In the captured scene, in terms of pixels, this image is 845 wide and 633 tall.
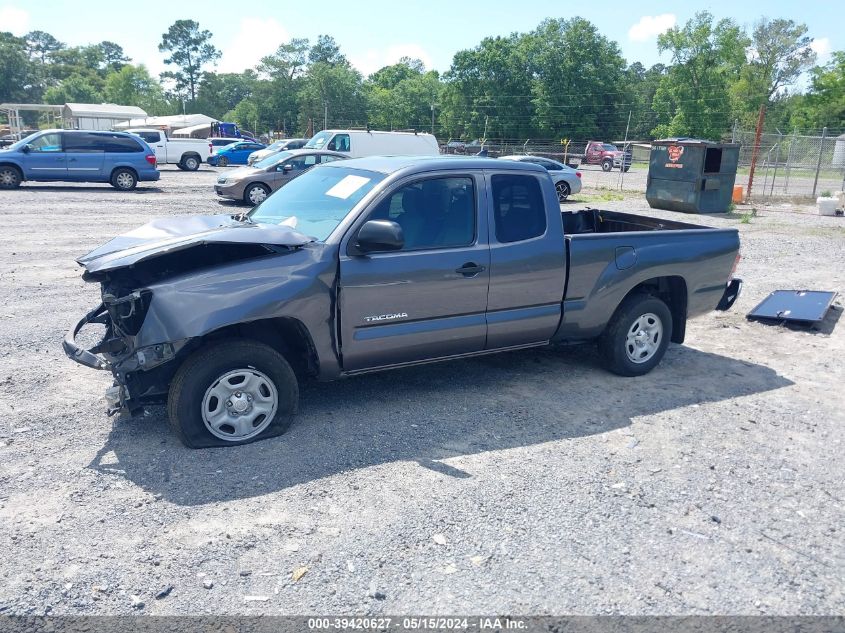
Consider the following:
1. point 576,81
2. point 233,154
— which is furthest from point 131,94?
point 233,154

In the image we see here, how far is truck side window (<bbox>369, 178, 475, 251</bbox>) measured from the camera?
500 centimetres

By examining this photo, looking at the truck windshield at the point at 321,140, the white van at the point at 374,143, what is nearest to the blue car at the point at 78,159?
the truck windshield at the point at 321,140

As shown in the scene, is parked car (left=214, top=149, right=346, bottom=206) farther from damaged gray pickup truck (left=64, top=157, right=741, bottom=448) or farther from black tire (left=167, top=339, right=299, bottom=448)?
black tire (left=167, top=339, right=299, bottom=448)

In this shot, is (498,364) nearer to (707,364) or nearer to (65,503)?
(707,364)

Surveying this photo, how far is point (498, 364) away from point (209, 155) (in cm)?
3293

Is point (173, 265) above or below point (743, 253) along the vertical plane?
above

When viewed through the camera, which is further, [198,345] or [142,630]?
[198,345]

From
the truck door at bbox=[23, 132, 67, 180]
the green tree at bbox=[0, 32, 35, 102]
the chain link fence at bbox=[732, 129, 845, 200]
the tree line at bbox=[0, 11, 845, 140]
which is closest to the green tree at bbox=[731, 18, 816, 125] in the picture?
the tree line at bbox=[0, 11, 845, 140]

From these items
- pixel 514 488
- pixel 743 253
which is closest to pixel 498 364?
pixel 514 488

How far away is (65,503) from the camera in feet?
12.6

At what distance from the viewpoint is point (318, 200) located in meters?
5.28

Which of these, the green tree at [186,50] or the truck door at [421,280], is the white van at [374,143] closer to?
the truck door at [421,280]

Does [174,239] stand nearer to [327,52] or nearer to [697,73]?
[697,73]

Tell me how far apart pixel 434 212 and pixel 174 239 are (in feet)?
5.96
